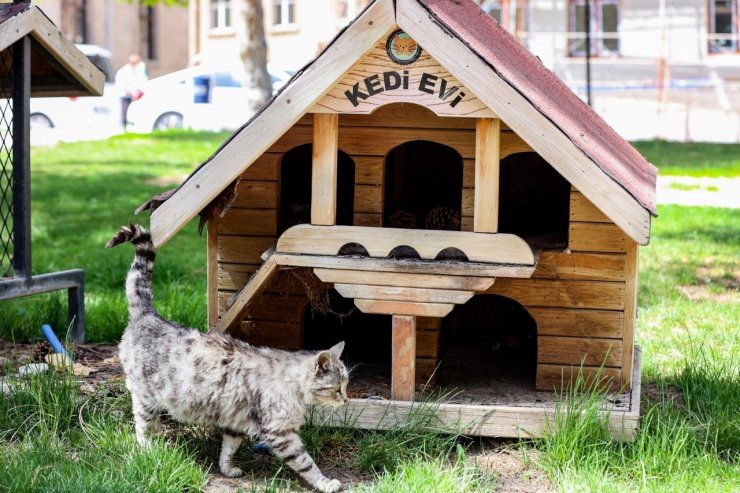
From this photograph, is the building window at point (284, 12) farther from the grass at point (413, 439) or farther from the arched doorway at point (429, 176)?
the arched doorway at point (429, 176)

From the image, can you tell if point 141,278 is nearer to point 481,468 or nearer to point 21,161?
point 21,161

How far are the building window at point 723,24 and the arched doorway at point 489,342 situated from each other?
20.0 meters

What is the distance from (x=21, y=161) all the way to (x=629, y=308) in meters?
3.56

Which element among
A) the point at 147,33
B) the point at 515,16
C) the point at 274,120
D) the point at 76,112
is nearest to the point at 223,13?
the point at 147,33

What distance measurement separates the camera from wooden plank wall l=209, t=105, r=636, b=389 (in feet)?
17.7

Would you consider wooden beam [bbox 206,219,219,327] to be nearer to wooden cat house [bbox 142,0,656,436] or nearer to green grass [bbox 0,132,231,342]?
wooden cat house [bbox 142,0,656,436]

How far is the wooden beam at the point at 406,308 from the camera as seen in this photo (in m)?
5.10

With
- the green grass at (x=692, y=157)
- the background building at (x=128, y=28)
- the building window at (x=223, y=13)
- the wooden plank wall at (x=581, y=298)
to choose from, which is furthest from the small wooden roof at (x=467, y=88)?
the background building at (x=128, y=28)

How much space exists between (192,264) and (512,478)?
17.4 feet

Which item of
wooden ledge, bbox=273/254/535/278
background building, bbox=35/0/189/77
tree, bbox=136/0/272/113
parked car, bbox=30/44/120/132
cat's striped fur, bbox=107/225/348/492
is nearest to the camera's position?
cat's striped fur, bbox=107/225/348/492

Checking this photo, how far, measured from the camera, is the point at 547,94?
223 inches

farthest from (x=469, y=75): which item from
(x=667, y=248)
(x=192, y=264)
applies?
(x=667, y=248)

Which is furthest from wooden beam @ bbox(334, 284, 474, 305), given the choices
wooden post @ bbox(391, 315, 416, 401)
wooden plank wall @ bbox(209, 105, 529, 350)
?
wooden plank wall @ bbox(209, 105, 529, 350)

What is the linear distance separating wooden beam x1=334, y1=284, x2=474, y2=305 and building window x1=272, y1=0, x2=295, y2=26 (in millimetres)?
27870
